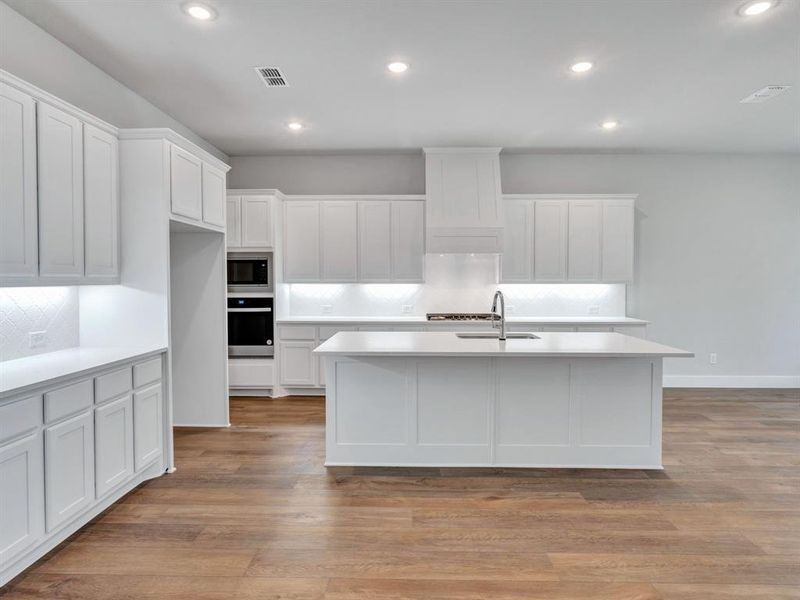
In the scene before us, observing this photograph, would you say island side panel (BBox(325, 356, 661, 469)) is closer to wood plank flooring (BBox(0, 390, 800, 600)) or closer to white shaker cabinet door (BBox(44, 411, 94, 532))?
wood plank flooring (BBox(0, 390, 800, 600))

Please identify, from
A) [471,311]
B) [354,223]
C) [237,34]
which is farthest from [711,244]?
[237,34]

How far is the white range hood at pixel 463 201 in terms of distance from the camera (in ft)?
18.0

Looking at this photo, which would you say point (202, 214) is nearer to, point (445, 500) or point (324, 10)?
point (324, 10)

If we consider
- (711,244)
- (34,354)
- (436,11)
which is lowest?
(34,354)

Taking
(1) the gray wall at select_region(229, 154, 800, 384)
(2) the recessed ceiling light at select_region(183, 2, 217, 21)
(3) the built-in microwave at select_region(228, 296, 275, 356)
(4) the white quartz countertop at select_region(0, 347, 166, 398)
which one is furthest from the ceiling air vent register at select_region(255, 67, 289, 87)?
(1) the gray wall at select_region(229, 154, 800, 384)

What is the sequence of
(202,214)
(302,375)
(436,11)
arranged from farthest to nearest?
(302,375), (202,214), (436,11)

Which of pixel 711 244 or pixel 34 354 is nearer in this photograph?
pixel 34 354

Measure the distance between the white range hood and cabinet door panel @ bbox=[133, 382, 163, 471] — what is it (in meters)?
3.33

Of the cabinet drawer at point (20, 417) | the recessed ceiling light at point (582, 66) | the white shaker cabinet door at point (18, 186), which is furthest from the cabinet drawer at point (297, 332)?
the recessed ceiling light at point (582, 66)

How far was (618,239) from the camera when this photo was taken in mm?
5734

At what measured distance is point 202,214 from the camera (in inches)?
156

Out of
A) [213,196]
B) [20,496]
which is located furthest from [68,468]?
[213,196]

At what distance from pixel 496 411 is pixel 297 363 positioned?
9.73 feet

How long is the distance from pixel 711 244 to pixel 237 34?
6045 millimetres
